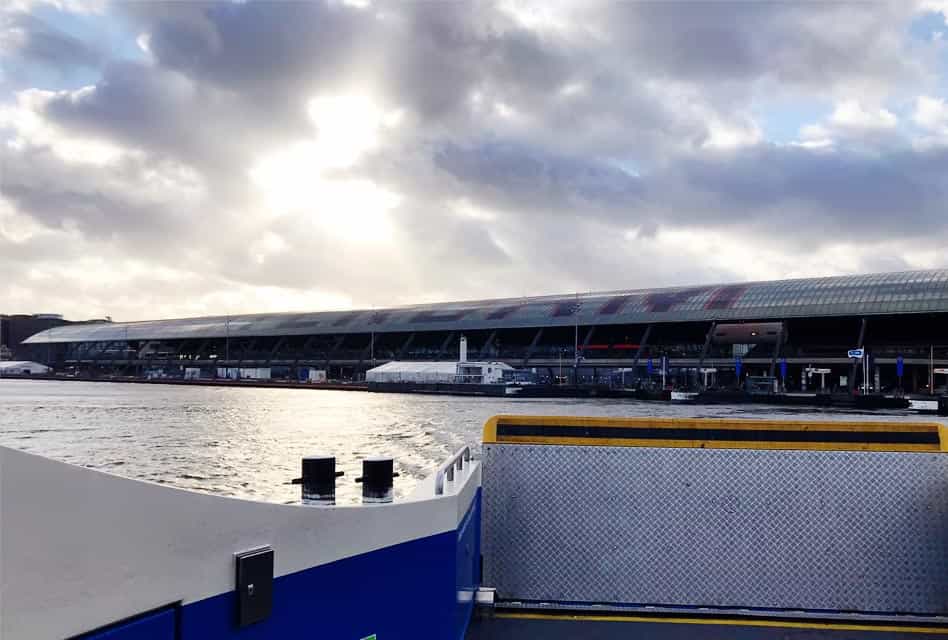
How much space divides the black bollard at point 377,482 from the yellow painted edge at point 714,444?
7.33ft

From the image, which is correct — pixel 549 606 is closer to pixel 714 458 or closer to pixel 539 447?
pixel 539 447

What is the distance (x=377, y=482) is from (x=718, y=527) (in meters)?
3.43

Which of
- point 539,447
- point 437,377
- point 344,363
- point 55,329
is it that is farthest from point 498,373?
point 55,329

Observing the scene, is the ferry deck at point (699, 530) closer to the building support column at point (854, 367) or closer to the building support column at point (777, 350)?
the building support column at point (854, 367)

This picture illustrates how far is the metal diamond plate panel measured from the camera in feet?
20.7

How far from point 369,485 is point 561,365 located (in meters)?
104

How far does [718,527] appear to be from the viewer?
6.47 metres

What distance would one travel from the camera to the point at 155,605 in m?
2.50

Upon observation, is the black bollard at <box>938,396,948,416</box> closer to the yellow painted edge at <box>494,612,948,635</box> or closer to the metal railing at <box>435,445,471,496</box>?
the yellow painted edge at <box>494,612,948,635</box>

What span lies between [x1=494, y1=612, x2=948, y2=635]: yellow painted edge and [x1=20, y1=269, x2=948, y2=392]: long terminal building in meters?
86.3

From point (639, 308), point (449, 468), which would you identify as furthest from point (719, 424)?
point (639, 308)

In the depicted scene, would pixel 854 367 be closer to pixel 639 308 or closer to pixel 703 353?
pixel 703 353

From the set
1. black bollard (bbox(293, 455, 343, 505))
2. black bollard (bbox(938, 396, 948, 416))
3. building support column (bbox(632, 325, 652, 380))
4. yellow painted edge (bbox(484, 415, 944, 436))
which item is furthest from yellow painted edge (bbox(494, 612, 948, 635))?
building support column (bbox(632, 325, 652, 380))

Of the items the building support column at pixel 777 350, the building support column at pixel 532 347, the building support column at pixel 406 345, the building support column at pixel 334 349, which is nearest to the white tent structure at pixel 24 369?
the building support column at pixel 334 349
